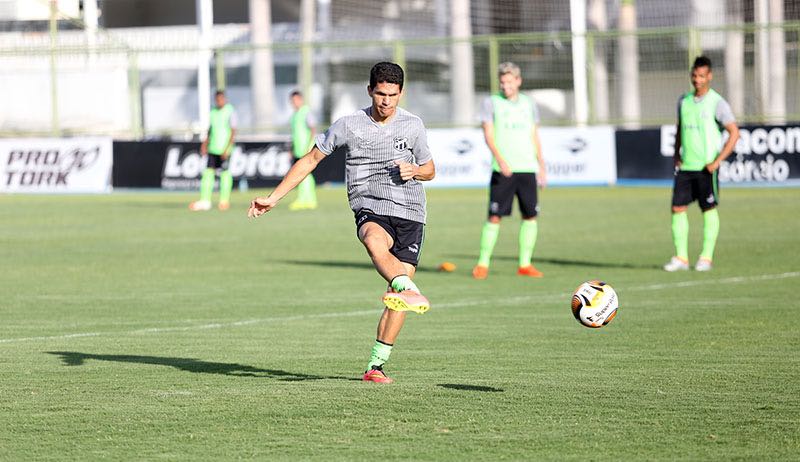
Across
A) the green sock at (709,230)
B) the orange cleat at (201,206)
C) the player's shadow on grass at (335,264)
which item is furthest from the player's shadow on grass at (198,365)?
the orange cleat at (201,206)

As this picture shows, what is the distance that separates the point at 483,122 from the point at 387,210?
7.34 meters

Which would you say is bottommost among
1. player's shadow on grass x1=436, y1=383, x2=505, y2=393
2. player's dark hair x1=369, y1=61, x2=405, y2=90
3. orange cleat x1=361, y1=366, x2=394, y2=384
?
player's shadow on grass x1=436, y1=383, x2=505, y2=393

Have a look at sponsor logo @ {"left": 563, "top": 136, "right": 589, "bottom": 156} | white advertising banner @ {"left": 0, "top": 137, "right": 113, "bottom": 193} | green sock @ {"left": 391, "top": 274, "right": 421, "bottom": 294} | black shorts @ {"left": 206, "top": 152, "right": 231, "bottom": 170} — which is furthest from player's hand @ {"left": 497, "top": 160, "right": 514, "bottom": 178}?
white advertising banner @ {"left": 0, "top": 137, "right": 113, "bottom": 193}

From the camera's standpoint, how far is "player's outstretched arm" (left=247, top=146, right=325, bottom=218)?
27.9ft

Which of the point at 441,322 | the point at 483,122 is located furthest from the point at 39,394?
the point at 483,122

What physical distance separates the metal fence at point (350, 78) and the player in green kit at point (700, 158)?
63.7 feet

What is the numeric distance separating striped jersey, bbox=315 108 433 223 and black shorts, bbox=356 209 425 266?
3cm

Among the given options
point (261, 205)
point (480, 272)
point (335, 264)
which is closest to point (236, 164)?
point (335, 264)

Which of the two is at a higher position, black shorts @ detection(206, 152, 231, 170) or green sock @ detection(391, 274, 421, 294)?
black shorts @ detection(206, 152, 231, 170)

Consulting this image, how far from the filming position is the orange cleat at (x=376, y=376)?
337 inches

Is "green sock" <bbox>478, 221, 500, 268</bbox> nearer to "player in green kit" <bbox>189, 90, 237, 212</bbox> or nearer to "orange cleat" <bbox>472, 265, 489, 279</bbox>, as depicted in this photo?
"orange cleat" <bbox>472, 265, 489, 279</bbox>

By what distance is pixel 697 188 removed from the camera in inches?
642

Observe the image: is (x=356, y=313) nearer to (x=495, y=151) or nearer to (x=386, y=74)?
(x=495, y=151)

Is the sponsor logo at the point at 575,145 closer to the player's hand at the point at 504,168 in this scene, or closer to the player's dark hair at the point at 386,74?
the player's hand at the point at 504,168
